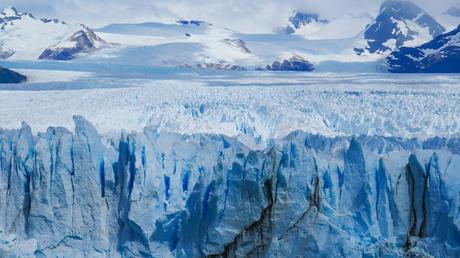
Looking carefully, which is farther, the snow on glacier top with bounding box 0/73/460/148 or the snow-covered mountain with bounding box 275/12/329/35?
the snow-covered mountain with bounding box 275/12/329/35

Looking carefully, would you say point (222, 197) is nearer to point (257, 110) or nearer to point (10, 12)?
point (257, 110)

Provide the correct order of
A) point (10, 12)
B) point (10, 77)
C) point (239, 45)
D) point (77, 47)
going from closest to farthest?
point (10, 77), point (77, 47), point (239, 45), point (10, 12)

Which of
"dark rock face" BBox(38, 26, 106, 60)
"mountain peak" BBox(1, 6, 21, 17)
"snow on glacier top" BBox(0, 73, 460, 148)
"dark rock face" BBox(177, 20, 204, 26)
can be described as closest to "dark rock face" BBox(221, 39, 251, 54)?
"dark rock face" BBox(38, 26, 106, 60)

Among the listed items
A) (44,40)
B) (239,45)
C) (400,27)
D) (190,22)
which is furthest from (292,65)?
(400,27)

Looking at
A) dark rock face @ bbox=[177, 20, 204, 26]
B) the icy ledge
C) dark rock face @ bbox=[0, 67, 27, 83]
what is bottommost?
the icy ledge

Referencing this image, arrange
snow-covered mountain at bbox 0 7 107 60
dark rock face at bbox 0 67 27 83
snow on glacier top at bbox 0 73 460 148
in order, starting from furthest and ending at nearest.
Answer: snow-covered mountain at bbox 0 7 107 60
dark rock face at bbox 0 67 27 83
snow on glacier top at bbox 0 73 460 148

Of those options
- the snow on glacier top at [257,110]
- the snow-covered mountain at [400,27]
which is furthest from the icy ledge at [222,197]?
the snow-covered mountain at [400,27]

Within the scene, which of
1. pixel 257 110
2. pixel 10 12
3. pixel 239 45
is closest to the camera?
pixel 257 110

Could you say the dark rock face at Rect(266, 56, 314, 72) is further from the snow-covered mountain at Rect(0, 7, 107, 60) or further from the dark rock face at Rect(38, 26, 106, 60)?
the dark rock face at Rect(38, 26, 106, 60)
